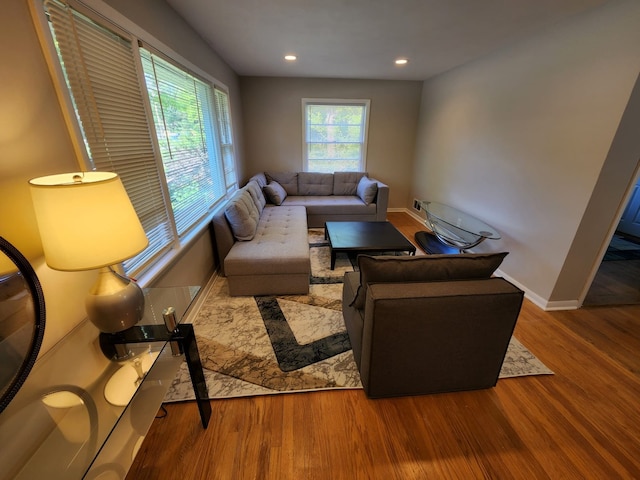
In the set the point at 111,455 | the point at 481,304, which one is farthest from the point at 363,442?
the point at 111,455

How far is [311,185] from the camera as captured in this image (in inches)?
181

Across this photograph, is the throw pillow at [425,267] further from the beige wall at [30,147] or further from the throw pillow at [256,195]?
the throw pillow at [256,195]

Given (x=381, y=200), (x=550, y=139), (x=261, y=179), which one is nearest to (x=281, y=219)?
(x=261, y=179)

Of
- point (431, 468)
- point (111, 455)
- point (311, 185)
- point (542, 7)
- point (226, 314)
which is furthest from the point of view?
point (311, 185)

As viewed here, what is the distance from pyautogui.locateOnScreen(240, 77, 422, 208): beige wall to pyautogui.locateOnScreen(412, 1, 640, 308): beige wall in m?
1.32

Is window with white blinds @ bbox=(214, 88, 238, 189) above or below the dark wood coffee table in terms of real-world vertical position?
above

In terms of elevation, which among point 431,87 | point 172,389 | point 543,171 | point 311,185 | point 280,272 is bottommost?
point 172,389

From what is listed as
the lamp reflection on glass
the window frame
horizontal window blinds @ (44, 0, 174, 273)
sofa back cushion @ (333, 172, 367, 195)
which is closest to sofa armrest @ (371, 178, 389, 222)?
sofa back cushion @ (333, 172, 367, 195)

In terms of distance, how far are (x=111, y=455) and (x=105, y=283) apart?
0.63 m

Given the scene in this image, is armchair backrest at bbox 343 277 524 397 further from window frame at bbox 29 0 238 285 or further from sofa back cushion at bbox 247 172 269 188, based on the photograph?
sofa back cushion at bbox 247 172 269 188

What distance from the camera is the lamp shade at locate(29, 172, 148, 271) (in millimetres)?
792

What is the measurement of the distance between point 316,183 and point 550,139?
3114mm

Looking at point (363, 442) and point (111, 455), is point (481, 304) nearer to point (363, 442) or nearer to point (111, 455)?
point (363, 442)

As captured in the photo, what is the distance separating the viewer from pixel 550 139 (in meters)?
2.25
